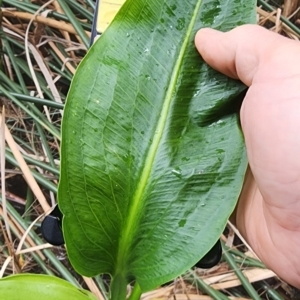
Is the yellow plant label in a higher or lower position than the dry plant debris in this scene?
higher

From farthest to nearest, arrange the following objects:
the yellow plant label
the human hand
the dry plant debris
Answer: the dry plant debris → the yellow plant label → the human hand

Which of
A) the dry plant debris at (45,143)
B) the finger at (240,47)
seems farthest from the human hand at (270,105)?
the dry plant debris at (45,143)

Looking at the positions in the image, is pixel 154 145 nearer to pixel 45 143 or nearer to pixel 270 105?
pixel 270 105

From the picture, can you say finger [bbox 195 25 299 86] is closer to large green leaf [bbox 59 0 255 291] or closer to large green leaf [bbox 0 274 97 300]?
large green leaf [bbox 59 0 255 291]

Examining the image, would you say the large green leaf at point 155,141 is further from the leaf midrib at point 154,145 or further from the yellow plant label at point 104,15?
the yellow plant label at point 104,15

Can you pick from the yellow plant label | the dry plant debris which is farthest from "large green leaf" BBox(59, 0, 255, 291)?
the dry plant debris
